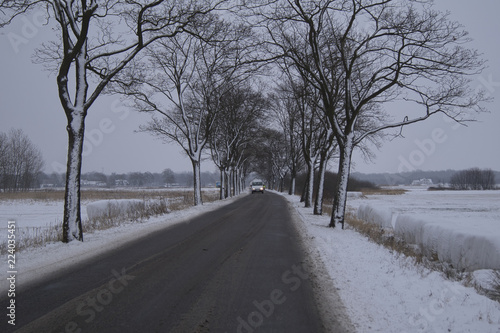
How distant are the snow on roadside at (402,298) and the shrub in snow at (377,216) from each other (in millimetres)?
7325

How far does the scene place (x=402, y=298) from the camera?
5.46 m

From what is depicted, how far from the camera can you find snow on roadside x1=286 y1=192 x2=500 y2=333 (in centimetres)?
443

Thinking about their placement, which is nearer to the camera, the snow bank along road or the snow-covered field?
the snow bank along road

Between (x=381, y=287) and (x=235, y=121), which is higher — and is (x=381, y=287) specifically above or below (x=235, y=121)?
below

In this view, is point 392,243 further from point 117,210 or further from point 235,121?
point 235,121

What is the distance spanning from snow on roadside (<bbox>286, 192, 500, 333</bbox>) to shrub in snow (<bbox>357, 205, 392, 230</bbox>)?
7325 millimetres

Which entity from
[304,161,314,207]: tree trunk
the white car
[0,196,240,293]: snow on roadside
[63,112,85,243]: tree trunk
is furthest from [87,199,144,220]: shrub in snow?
the white car

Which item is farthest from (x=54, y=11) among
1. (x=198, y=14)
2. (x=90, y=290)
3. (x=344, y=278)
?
(x=344, y=278)

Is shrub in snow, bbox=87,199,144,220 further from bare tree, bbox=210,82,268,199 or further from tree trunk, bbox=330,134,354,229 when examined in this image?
bare tree, bbox=210,82,268,199

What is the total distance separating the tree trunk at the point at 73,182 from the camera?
1002cm

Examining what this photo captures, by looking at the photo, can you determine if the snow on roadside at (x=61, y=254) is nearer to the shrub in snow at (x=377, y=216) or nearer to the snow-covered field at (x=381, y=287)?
the snow-covered field at (x=381, y=287)

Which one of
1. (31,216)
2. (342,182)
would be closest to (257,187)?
(31,216)

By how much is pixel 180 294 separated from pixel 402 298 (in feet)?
11.4

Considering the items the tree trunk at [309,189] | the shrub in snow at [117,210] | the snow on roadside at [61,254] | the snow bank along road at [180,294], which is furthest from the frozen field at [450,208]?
the shrub in snow at [117,210]
